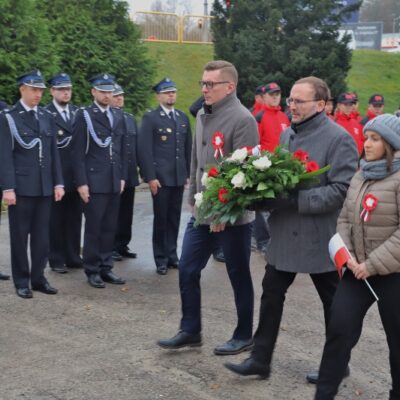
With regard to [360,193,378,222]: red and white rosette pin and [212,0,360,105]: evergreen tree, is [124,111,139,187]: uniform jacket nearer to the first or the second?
[360,193,378,222]: red and white rosette pin

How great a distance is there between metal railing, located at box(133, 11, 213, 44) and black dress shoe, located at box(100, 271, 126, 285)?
81.1ft

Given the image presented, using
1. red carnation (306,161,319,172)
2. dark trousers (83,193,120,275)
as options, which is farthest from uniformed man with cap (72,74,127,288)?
red carnation (306,161,319,172)

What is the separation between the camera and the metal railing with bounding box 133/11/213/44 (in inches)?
1271

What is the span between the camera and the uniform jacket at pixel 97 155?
768cm

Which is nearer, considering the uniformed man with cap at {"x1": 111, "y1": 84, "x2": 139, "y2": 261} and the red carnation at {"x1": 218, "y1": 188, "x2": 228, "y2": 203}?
the red carnation at {"x1": 218, "y1": 188, "x2": 228, "y2": 203}

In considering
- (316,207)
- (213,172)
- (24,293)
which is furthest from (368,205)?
(24,293)

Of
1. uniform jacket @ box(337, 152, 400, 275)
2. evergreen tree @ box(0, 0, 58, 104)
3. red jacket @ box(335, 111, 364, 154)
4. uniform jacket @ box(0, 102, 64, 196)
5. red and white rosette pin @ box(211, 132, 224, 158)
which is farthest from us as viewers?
red jacket @ box(335, 111, 364, 154)

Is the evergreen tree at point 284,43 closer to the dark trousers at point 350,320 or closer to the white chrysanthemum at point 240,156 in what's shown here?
the white chrysanthemum at point 240,156

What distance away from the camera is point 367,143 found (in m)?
4.51

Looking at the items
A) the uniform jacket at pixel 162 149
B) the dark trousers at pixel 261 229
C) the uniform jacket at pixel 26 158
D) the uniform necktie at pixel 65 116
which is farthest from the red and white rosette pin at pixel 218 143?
the dark trousers at pixel 261 229

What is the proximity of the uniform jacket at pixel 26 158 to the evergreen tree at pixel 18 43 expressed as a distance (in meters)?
3.45

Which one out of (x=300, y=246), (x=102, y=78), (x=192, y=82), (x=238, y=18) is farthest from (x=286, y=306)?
(x=192, y=82)

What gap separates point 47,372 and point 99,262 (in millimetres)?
2630

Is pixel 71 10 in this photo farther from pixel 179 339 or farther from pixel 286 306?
pixel 179 339
